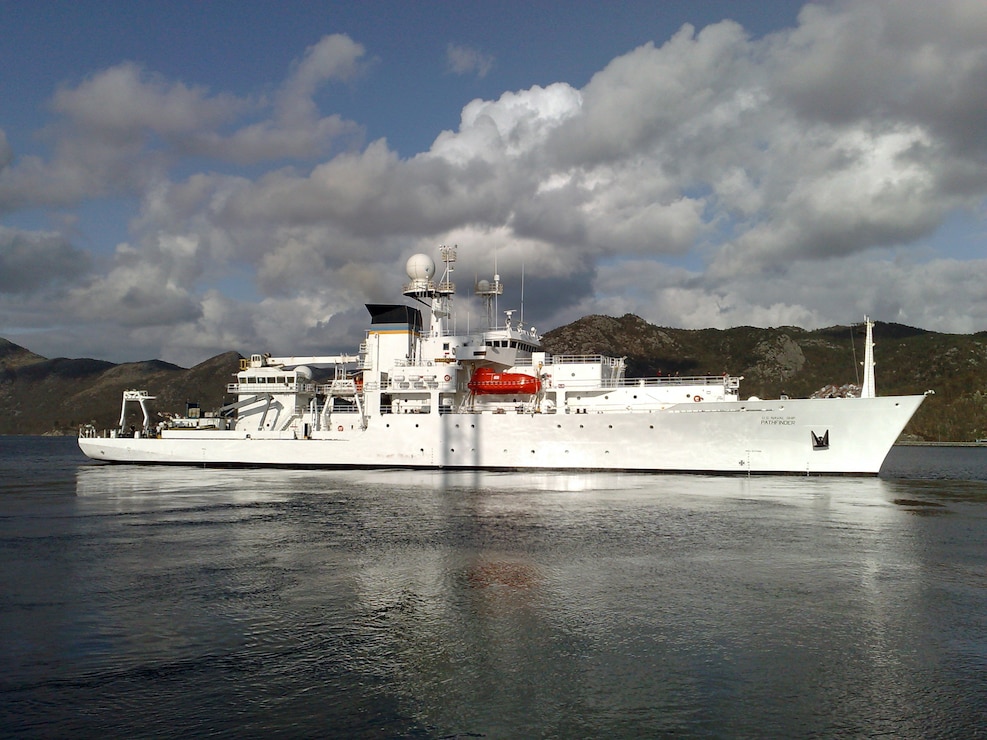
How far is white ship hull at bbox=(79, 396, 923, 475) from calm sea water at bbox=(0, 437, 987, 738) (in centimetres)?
893

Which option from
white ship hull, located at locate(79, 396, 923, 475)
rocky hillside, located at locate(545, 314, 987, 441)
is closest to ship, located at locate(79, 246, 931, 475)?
white ship hull, located at locate(79, 396, 923, 475)

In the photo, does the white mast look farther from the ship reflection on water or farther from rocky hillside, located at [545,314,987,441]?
rocky hillside, located at [545,314,987,441]

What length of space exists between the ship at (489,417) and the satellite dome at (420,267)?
88 mm

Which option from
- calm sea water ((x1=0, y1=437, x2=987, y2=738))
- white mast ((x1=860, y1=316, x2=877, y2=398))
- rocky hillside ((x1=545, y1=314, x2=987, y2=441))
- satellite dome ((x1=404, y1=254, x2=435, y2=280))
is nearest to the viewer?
calm sea water ((x1=0, y1=437, x2=987, y2=738))

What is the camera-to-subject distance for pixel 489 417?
35.7m

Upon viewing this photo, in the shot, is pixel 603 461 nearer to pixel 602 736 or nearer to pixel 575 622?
pixel 575 622

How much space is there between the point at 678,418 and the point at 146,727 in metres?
28.2

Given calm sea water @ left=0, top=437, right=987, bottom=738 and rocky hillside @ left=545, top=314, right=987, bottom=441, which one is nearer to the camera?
calm sea water @ left=0, top=437, right=987, bottom=738

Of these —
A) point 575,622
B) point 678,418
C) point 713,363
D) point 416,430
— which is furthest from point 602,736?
point 713,363

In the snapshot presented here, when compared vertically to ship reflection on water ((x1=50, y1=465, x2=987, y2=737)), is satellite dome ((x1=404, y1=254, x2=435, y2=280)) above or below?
above

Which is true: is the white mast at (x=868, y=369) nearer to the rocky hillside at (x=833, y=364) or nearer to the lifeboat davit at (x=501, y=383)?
the lifeboat davit at (x=501, y=383)

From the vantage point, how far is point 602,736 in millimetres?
7227

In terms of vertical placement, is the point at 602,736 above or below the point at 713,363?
below

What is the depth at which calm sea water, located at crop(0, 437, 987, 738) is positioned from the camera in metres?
7.77
